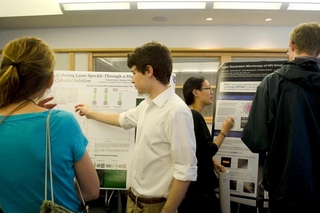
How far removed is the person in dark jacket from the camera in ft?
3.93

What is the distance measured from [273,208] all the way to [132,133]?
1.13 m

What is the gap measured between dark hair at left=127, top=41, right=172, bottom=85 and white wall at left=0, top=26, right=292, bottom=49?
2.95m

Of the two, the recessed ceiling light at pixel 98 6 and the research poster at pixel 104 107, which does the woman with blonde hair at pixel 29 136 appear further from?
the recessed ceiling light at pixel 98 6

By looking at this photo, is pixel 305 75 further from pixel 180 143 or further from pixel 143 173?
pixel 143 173

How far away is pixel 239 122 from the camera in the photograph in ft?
6.70

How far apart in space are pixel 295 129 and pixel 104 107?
4.64ft

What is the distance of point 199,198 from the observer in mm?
1814

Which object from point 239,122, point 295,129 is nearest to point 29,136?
point 295,129

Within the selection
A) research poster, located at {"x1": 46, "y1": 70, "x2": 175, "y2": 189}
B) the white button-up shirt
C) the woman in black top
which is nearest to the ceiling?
research poster, located at {"x1": 46, "y1": 70, "x2": 175, "y2": 189}

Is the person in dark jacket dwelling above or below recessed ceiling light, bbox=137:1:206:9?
below

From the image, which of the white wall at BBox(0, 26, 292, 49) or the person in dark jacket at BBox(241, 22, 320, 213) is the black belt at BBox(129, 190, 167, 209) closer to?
the person in dark jacket at BBox(241, 22, 320, 213)

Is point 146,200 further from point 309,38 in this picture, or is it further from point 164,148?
point 309,38

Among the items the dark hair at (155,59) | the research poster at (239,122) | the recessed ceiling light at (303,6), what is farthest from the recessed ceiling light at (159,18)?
the dark hair at (155,59)

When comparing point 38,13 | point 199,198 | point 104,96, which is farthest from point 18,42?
point 38,13
